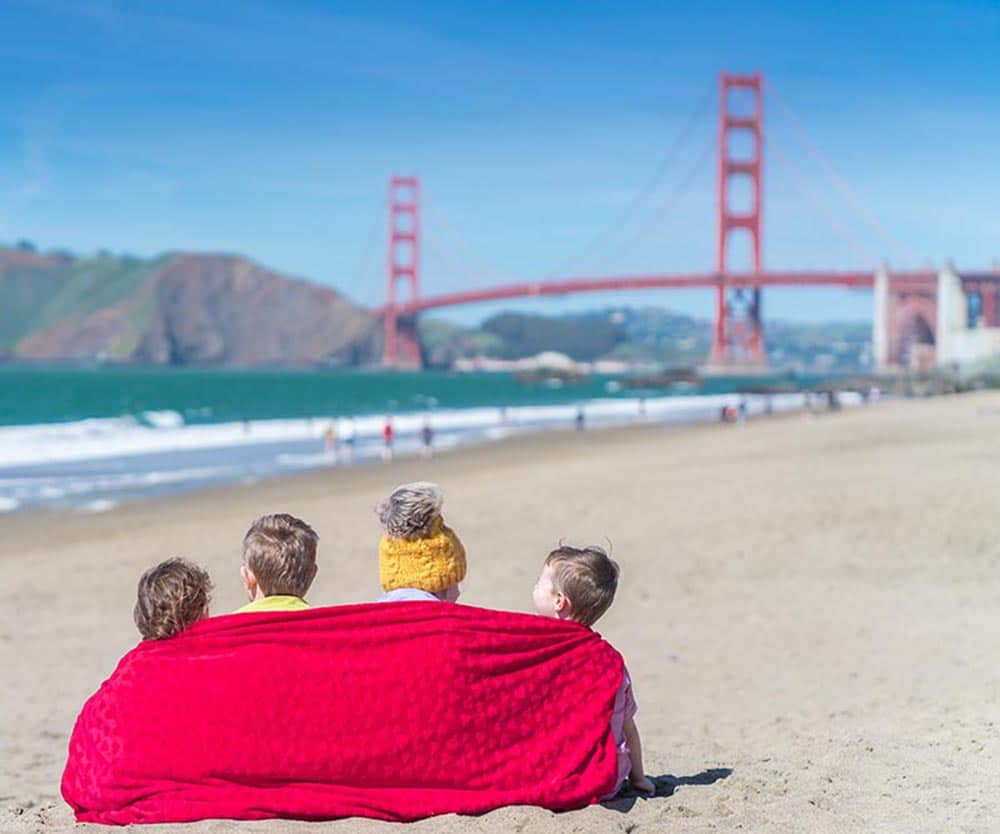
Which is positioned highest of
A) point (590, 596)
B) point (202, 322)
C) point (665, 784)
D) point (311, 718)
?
point (202, 322)

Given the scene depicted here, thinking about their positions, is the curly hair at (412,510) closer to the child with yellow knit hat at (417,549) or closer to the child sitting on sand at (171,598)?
the child with yellow knit hat at (417,549)

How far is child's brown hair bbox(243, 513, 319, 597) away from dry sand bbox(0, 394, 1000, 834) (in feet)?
1.44

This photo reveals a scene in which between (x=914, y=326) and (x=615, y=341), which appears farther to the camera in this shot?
(x=615, y=341)

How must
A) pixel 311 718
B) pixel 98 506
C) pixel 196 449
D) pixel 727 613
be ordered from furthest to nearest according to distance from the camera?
pixel 196 449, pixel 98 506, pixel 727 613, pixel 311 718

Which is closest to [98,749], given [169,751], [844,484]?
[169,751]

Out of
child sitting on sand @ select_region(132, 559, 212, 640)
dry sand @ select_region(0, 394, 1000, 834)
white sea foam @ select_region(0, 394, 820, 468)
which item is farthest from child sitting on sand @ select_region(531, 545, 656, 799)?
white sea foam @ select_region(0, 394, 820, 468)

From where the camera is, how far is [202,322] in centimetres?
12531

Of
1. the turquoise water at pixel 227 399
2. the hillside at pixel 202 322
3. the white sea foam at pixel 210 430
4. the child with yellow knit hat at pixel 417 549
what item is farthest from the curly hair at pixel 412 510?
the hillside at pixel 202 322

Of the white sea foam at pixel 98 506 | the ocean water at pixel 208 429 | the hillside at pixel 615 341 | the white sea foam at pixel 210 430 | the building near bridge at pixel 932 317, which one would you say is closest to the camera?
the white sea foam at pixel 98 506

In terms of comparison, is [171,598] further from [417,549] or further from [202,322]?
[202,322]

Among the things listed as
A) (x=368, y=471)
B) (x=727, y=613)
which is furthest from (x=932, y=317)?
(x=727, y=613)

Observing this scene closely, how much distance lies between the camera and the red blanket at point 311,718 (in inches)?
98.4

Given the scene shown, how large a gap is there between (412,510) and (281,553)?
0.83 ft

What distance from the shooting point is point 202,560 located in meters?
8.30
